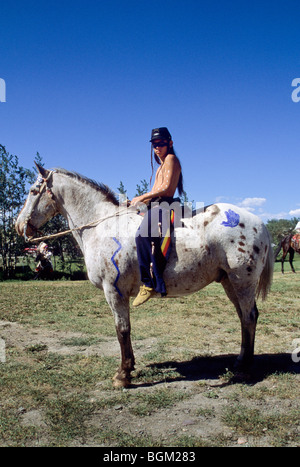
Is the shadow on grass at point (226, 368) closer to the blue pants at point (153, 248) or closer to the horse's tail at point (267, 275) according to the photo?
the horse's tail at point (267, 275)

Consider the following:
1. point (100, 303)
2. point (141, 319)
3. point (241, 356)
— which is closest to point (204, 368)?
point (241, 356)

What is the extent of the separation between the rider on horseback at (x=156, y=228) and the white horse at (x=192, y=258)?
0.49 feet

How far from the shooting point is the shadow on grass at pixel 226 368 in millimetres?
4219

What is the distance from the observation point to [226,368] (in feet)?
14.3

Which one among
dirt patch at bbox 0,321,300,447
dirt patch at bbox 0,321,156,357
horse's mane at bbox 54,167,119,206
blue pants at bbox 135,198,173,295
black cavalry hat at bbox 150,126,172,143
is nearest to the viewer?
dirt patch at bbox 0,321,300,447

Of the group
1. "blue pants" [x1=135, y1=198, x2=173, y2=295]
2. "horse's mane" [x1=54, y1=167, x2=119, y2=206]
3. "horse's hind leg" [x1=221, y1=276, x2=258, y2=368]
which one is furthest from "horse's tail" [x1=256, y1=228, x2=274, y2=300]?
"horse's mane" [x1=54, y1=167, x2=119, y2=206]

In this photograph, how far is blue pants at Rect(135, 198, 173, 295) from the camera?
4.05 meters

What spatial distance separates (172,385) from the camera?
414 centimetres

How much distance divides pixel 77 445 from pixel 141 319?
15.5 feet

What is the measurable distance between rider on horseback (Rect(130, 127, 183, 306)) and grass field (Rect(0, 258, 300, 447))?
3.96ft

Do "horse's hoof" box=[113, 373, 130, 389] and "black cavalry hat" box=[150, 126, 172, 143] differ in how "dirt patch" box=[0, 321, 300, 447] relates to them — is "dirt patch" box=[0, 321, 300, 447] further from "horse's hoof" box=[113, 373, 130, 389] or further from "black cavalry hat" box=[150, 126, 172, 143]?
"black cavalry hat" box=[150, 126, 172, 143]

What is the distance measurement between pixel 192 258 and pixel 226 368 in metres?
1.56

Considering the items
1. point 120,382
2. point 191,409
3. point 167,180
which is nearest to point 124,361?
point 120,382
